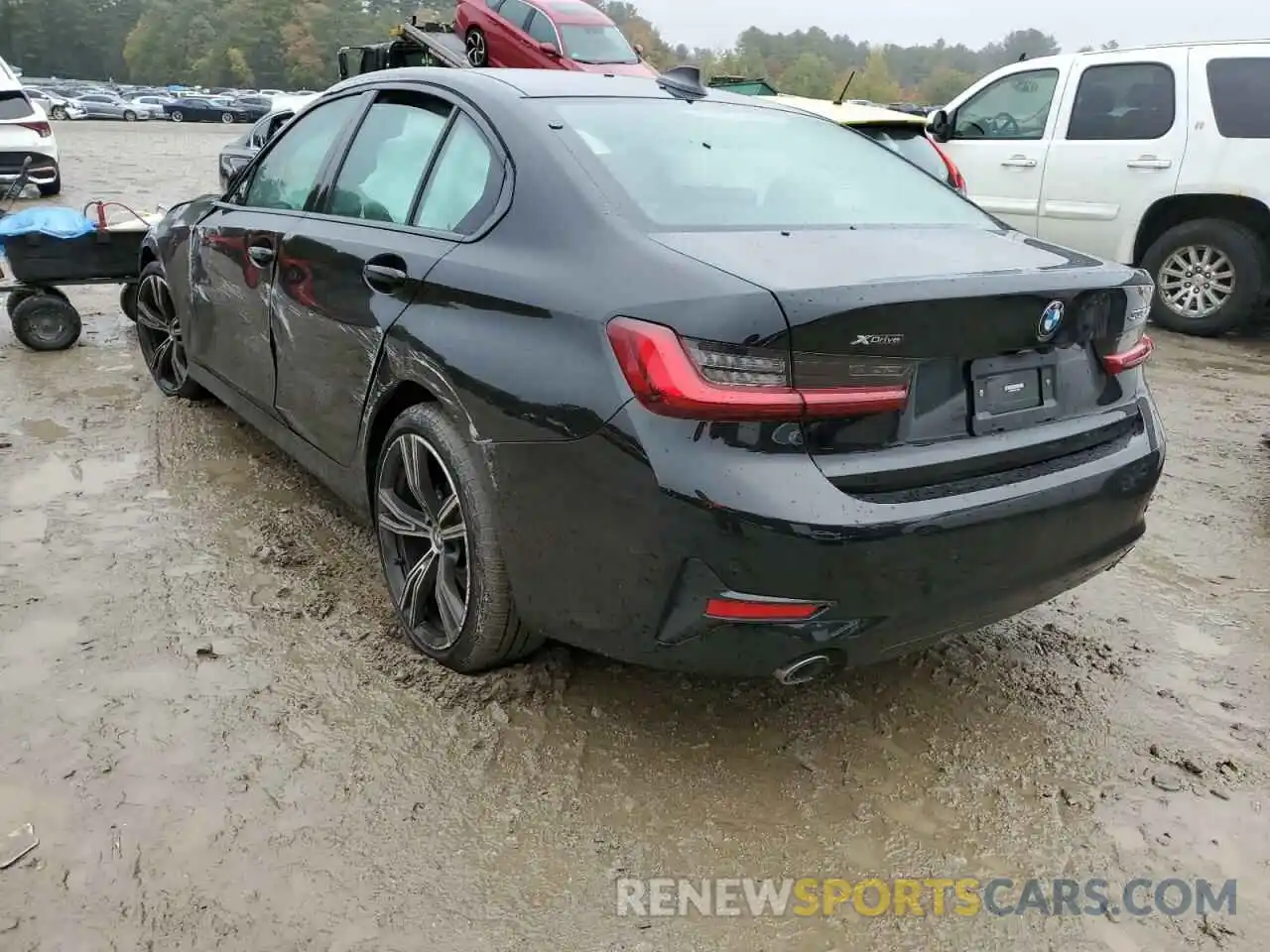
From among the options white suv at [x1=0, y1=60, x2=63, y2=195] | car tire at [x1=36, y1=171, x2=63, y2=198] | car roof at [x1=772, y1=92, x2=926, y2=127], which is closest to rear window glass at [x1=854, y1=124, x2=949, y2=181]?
car roof at [x1=772, y1=92, x2=926, y2=127]

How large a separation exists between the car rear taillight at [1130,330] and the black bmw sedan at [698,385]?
1cm

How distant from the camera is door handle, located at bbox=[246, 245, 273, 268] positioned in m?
3.52

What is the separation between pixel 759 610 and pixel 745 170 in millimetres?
1317

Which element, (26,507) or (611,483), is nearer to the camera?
(611,483)

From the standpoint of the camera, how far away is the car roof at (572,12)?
14195mm

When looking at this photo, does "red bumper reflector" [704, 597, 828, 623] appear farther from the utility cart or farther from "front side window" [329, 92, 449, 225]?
the utility cart

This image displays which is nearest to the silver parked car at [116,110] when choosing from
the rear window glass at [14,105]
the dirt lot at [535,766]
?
the rear window glass at [14,105]

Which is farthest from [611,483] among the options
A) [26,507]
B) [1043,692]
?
[26,507]

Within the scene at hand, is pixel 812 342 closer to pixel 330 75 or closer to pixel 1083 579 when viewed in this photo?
pixel 1083 579

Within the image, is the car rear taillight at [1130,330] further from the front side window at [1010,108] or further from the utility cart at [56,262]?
the front side window at [1010,108]

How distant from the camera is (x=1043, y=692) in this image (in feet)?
9.40

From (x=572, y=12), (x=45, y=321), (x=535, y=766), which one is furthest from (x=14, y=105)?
(x=535, y=766)

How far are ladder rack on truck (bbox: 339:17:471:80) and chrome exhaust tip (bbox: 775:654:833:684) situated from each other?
565 inches

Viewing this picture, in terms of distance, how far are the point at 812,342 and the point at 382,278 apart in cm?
136
